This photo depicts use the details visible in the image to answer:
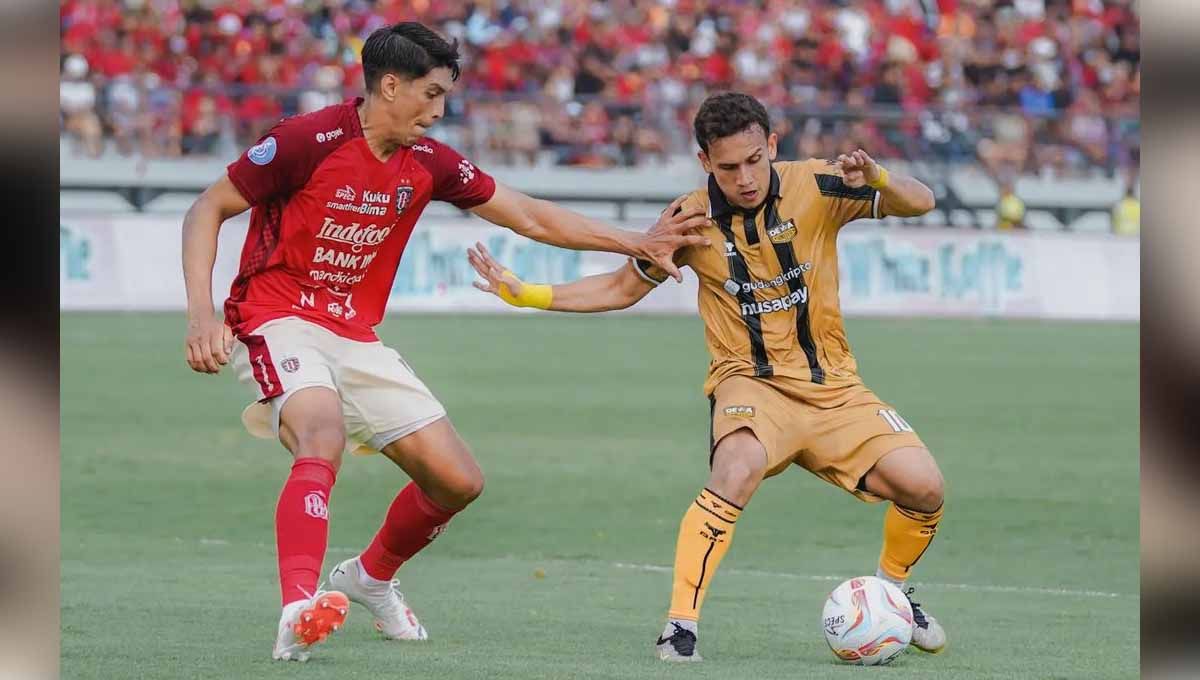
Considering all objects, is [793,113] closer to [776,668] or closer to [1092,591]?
[1092,591]

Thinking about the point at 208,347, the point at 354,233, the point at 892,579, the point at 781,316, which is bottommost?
the point at 892,579

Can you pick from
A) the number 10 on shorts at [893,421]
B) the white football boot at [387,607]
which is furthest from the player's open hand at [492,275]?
the number 10 on shorts at [893,421]

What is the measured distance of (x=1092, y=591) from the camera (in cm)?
772

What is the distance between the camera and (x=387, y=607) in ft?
19.0

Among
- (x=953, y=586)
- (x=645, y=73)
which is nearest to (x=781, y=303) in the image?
(x=953, y=586)

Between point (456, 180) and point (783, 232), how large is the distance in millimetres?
1175

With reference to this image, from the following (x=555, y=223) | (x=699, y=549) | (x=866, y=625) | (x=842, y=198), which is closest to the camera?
(x=866, y=625)

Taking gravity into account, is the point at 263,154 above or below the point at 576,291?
above

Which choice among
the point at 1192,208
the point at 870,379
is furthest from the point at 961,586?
the point at 870,379

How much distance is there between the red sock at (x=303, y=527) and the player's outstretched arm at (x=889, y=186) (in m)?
2.03

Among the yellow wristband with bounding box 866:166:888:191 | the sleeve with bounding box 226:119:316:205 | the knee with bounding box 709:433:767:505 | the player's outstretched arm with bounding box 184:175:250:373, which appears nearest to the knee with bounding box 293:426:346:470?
the player's outstretched arm with bounding box 184:175:250:373

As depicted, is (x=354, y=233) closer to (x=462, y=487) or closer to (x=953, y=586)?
(x=462, y=487)

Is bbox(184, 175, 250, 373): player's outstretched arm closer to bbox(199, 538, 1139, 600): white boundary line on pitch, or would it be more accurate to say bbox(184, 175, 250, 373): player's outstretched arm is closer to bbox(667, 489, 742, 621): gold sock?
bbox(667, 489, 742, 621): gold sock

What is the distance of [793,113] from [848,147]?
93cm
